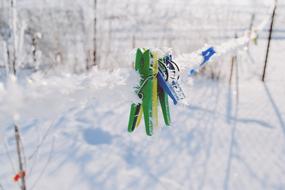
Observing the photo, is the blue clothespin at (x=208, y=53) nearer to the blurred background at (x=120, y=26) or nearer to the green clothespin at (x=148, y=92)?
the green clothespin at (x=148, y=92)

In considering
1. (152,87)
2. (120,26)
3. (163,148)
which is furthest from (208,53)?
(120,26)

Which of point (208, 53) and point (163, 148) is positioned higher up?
point (208, 53)

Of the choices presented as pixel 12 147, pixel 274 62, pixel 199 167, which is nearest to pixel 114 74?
pixel 199 167

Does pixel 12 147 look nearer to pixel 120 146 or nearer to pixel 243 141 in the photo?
pixel 120 146

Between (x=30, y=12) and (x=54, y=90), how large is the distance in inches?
368

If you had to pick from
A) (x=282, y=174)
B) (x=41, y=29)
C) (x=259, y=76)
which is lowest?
(x=282, y=174)

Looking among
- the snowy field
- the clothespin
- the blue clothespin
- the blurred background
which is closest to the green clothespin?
the clothespin

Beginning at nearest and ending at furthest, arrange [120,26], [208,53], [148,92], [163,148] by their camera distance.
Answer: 1. [148,92]
2. [208,53]
3. [163,148]
4. [120,26]

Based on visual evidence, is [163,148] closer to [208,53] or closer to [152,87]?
[208,53]

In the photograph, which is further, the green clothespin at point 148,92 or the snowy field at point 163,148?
the snowy field at point 163,148

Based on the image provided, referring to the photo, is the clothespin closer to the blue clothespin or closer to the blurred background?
the blue clothespin

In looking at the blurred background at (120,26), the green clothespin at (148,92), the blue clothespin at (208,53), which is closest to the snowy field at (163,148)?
the blue clothespin at (208,53)

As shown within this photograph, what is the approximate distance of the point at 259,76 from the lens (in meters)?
7.90

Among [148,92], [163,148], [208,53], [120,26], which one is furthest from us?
[120,26]
